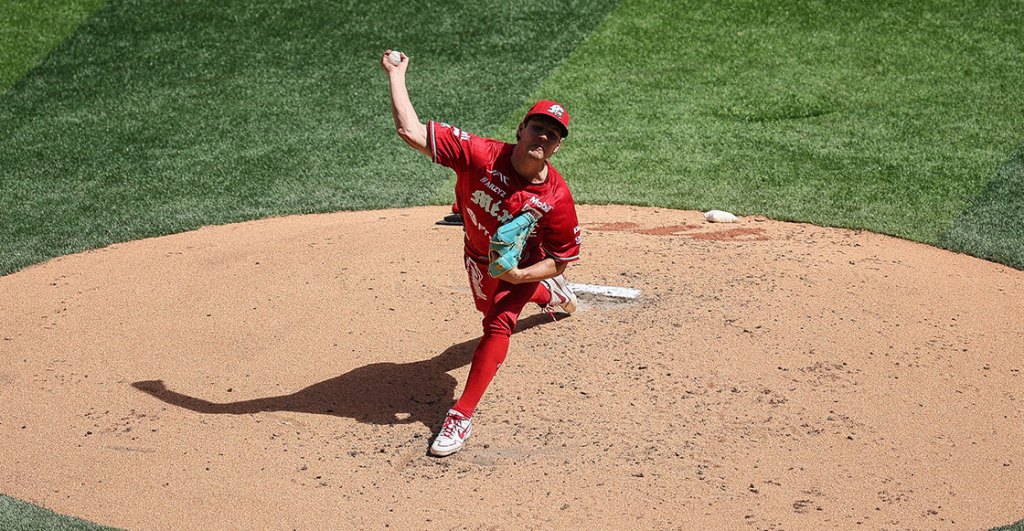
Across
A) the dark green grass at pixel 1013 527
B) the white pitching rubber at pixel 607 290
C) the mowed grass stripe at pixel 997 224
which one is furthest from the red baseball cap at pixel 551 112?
the mowed grass stripe at pixel 997 224

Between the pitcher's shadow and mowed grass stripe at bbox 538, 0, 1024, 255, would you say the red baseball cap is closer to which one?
the pitcher's shadow

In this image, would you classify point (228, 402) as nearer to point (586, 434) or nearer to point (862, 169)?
point (586, 434)

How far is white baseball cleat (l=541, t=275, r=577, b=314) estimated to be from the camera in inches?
255

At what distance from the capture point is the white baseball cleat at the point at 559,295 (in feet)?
21.2

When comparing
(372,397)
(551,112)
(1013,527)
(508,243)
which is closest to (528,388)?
(372,397)

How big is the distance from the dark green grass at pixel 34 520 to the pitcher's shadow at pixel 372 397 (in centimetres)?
107

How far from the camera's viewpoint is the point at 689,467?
17.7ft

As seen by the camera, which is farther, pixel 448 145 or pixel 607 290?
pixel 607 290

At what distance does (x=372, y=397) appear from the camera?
19.9ft

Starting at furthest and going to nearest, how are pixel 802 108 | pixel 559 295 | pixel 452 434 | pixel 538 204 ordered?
1. pixel 802 108
2. pixel 559 295
3. pixel 452 434
4. pixel 538 204

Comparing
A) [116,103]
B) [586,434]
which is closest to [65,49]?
[116,103]

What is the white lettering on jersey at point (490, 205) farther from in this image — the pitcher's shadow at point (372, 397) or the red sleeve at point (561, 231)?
the pitcher's shadow at point (372, 397)

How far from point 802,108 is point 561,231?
5.99 m

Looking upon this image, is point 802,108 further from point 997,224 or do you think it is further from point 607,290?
point 607,290
